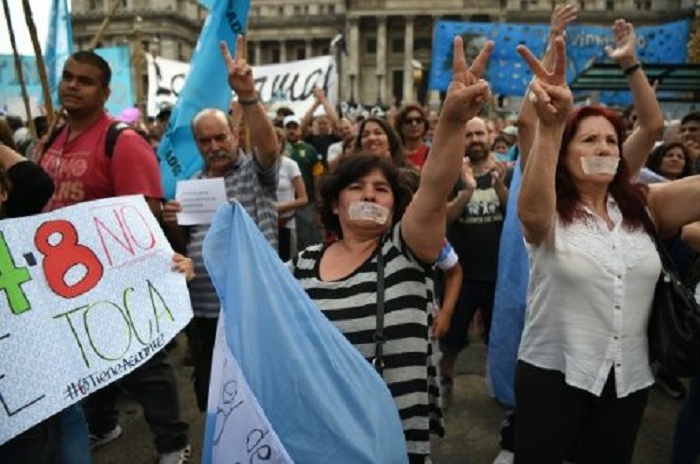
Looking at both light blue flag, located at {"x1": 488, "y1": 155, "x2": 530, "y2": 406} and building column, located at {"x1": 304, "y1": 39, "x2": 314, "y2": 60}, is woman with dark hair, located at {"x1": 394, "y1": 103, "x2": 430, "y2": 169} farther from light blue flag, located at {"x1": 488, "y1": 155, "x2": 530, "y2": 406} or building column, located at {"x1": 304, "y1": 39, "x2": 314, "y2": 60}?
building column, located at {"x1": 304, "y1": 39, "x2": 314, "y2": 60}

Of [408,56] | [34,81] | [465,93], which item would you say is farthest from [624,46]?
[408,56]

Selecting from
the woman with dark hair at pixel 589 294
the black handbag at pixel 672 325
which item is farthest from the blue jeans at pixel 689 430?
the woman with dark hair at pixel 589 294

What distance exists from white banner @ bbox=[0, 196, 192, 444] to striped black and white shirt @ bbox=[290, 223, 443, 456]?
0.66 m

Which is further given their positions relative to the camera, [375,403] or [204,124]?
[204,124]

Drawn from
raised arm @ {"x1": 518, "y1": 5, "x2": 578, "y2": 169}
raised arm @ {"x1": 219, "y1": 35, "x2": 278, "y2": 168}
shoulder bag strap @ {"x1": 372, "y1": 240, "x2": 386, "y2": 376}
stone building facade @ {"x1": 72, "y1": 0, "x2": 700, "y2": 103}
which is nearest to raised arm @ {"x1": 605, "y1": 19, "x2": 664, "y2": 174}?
raised arm @ {"x1": 518, "y1": 5, "x2": 578, "y2": 169}

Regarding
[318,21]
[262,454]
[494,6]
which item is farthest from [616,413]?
[318,21]

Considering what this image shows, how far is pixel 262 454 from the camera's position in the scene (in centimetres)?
148

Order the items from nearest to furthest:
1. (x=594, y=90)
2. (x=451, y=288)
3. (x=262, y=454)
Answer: (x=262, y=454)
(x=451, y=288)
(x=594, y=90)

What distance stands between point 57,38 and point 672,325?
5.29m

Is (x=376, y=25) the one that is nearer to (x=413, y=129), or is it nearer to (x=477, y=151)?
(x=413, y=129)

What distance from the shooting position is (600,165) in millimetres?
1965

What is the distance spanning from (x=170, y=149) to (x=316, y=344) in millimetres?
2560

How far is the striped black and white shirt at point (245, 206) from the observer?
2.96m

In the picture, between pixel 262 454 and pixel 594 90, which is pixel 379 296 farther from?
pixel 594 90
